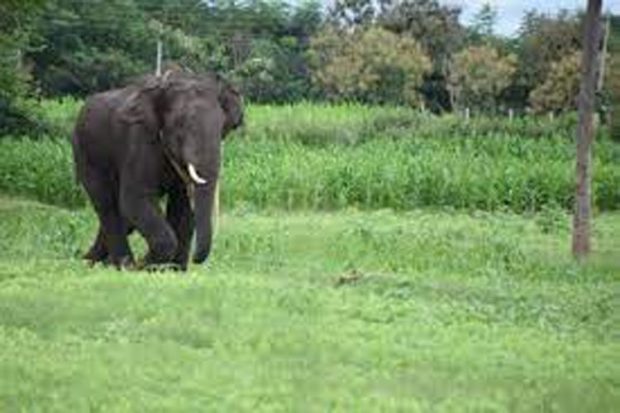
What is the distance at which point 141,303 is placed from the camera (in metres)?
10.3

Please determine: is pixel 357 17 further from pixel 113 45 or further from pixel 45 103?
pixel 45 103

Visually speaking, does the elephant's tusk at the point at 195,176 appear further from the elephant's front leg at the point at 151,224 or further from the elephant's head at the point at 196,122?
the elephant's front leg at the point at 151,224

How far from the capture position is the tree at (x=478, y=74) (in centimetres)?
4928

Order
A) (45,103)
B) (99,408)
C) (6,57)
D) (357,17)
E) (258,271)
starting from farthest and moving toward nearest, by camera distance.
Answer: (357,17) → (45,103) → (6,57) → (258,271) → (99,408)

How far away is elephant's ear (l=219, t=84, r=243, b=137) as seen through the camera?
1364cm

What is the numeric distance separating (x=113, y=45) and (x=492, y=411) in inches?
1761

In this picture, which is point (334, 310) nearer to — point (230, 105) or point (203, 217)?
point (203, 217)

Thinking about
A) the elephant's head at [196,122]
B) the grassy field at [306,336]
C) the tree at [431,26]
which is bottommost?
the tree at [431,26]

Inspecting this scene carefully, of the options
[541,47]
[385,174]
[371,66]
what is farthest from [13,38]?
[541,47]

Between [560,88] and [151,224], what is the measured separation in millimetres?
37157

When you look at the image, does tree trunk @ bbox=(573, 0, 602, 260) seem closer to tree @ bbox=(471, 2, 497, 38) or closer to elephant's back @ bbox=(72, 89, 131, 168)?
elephant's back @ bbox=(72, 89, 131, 168)

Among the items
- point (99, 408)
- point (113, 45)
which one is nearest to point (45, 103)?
point (113, 45)

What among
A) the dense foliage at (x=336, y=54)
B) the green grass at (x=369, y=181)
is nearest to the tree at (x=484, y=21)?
the dense foliage at (x=336, y=54)

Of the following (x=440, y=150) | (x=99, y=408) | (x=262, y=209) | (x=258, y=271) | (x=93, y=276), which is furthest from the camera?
(x=440, y=150)
